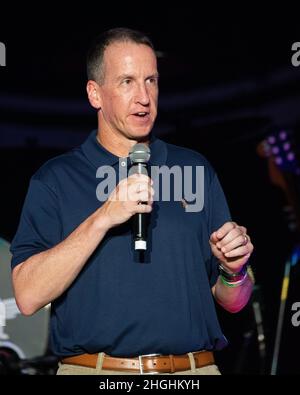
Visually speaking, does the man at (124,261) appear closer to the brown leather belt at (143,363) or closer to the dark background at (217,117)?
the brown leather belt at (143,363)

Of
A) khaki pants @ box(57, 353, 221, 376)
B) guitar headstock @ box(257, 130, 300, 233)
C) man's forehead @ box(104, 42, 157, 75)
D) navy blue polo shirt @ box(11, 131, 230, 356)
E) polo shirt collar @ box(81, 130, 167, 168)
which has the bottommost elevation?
khaki pants @ box(57, 353, 221, 376)

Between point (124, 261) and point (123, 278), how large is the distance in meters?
0.05

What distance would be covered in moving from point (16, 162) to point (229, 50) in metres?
1.58

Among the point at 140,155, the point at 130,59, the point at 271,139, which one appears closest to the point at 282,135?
the point at 271,139

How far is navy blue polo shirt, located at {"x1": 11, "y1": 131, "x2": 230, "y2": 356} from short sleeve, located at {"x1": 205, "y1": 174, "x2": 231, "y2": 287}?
0.04m

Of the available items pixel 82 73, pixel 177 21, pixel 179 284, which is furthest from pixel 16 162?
pixel 179 284

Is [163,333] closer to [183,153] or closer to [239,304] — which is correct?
[239,304]

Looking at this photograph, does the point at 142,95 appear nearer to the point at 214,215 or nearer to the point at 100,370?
the point at 214,215

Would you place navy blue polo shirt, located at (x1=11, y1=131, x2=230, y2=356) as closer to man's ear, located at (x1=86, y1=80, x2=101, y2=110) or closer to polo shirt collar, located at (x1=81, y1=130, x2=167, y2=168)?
polo shirt collar, located at (x1=81, y1=130, x2=167, y2=168)

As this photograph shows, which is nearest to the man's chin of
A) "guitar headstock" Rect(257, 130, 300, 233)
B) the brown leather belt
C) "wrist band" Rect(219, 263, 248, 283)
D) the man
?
the man

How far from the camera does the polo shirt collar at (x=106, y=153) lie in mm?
2057

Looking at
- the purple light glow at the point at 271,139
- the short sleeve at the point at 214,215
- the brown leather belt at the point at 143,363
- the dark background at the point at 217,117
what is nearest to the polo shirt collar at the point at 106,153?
the short sleeve at the point at 214,215

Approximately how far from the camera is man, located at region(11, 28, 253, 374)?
1787 millimetres

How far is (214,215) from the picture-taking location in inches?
82.4
